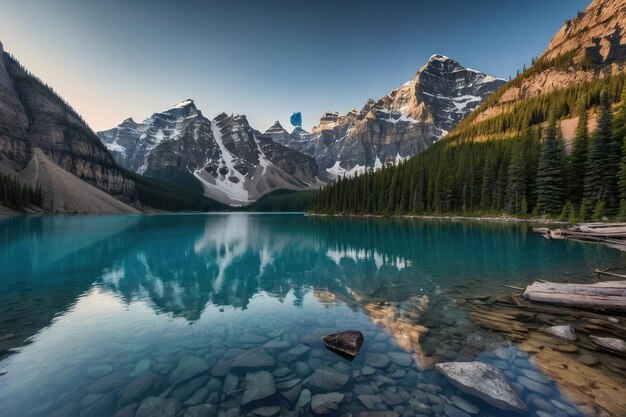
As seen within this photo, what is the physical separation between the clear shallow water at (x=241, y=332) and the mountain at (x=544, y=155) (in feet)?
144

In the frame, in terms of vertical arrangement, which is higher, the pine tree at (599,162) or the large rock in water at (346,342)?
the pine tree at (599,162)

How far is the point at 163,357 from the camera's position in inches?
343

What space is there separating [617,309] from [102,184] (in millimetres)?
244237

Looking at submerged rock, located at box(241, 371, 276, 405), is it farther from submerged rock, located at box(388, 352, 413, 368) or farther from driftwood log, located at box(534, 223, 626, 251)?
driftwood log, located at box(534, 223, 626, 251)

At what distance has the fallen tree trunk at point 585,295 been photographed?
11016 millimetres

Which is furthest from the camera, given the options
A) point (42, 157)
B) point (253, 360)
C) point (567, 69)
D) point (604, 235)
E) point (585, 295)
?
point (42, 157)

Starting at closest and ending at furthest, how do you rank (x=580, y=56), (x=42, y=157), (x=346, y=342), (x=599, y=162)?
(x=346, y=342), (x=599, y=162), (x=580, y=56), (x=42, y=157)

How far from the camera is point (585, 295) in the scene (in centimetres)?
1166

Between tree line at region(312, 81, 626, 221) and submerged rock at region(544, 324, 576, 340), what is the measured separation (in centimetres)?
4660

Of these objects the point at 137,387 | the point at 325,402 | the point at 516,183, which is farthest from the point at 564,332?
the point at 516,183

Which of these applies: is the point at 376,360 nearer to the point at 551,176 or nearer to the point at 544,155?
the point at 551,176

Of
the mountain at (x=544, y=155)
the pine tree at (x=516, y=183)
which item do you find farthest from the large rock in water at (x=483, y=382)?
the pine tree at (x=516, y=183)

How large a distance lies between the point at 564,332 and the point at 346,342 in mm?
7226

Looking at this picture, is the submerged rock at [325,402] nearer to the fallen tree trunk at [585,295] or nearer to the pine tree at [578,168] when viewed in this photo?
the fallen tree trunk at [585,295]
